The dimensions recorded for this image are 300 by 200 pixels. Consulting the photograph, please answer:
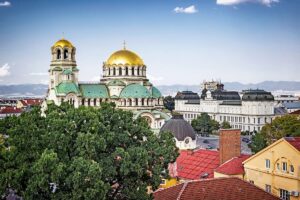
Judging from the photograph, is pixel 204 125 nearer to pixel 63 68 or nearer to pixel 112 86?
pixel 112 86

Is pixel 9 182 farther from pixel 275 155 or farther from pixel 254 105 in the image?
pixel 254 105

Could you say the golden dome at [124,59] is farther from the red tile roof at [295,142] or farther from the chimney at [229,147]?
the red tile roof at [295,142]

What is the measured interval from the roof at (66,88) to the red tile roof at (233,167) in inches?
1934

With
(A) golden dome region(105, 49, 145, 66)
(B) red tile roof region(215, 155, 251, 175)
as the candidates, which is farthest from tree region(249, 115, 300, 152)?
(A) golden dome region(105, 49, 145, 66)

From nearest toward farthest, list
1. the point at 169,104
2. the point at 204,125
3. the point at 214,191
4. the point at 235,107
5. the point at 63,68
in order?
the point at 214,191, the point at 63,68, the point at 204,125, the point at 235,107, the point at 169,104

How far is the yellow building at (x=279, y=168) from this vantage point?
2806 centimetres

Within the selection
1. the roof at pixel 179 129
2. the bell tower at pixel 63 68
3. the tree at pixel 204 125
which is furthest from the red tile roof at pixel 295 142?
the tree at pixel 204 125

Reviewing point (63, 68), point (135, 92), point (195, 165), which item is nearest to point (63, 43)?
point (63, 68)

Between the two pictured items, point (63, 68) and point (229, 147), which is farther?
point (63, 68)

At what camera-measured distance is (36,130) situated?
22.9 meters

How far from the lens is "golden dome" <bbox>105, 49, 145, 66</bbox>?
279 feet

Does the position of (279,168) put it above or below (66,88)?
below

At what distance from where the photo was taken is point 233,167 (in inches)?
1309

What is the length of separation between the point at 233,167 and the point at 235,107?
90633mm
